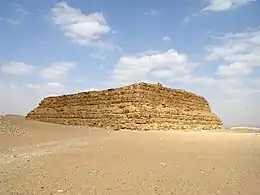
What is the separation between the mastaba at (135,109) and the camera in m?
26.1

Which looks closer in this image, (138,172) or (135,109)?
(138,172)

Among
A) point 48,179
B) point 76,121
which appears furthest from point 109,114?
point 48,179

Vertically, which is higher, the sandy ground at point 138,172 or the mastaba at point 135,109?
the mastaba at point 135,109

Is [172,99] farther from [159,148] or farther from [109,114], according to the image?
[159,148]

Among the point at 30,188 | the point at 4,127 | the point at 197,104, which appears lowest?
the point at 30,188

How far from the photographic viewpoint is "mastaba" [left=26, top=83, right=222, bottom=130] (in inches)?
1029

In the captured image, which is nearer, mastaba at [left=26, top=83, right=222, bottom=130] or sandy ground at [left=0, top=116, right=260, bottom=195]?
sandy ground at [left=0, top=116, right=260, bottom=195]

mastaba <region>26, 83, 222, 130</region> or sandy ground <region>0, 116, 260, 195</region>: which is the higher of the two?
mastaba <region>26, 83, 222, 130</region>

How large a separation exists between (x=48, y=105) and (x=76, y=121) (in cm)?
954

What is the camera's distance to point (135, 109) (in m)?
25.9

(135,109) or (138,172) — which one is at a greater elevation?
(135,109)

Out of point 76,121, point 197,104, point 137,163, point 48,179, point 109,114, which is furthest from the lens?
point 197,104

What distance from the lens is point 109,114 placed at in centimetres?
2753

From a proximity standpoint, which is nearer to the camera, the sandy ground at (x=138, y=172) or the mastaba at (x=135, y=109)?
the sandy ground at (x=138, y=172)
